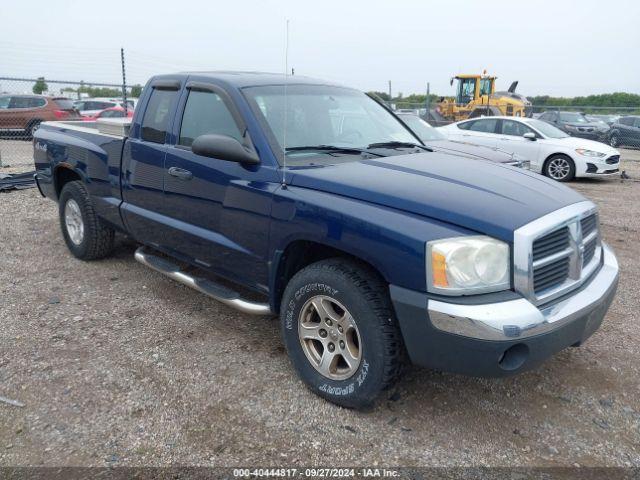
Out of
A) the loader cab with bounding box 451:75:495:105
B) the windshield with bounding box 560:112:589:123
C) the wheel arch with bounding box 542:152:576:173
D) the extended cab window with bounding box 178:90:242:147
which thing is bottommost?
the wheel arch with bounding box 542:152:576:173

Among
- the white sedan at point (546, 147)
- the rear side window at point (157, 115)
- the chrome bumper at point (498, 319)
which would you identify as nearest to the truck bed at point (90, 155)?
the rear side window at point (157, 115)

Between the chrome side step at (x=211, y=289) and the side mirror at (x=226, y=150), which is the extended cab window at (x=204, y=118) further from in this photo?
the chrome side step at (x=211, y=289)

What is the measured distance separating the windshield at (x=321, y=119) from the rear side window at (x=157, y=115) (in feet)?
2.70

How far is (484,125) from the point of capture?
12555mm

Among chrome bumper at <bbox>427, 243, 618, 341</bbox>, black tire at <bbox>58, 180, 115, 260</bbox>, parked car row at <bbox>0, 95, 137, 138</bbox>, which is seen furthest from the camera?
parked car row at <bbox>0, 95, 137, 138</bbox>

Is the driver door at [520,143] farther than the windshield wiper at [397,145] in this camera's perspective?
Yes

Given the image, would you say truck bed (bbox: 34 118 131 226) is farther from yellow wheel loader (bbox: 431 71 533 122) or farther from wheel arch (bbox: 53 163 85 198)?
yellow wheel loader (bbox: 431 71 533 122)

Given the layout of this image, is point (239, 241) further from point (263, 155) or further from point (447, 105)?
point (447, 105)

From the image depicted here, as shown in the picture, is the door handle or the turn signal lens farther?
the door handle

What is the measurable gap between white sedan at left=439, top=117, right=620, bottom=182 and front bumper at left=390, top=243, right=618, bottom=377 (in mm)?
9568

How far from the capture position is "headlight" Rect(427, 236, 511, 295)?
2457 millimetres

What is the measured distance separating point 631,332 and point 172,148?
11.8 ft

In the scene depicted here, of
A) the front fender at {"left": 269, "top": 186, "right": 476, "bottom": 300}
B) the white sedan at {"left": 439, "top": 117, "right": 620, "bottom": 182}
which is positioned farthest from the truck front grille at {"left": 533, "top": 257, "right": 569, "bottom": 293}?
the white sedan at {"left": 439, "top": 117, "right": 620, "bottom": 182}

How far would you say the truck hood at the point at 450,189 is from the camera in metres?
2.58
